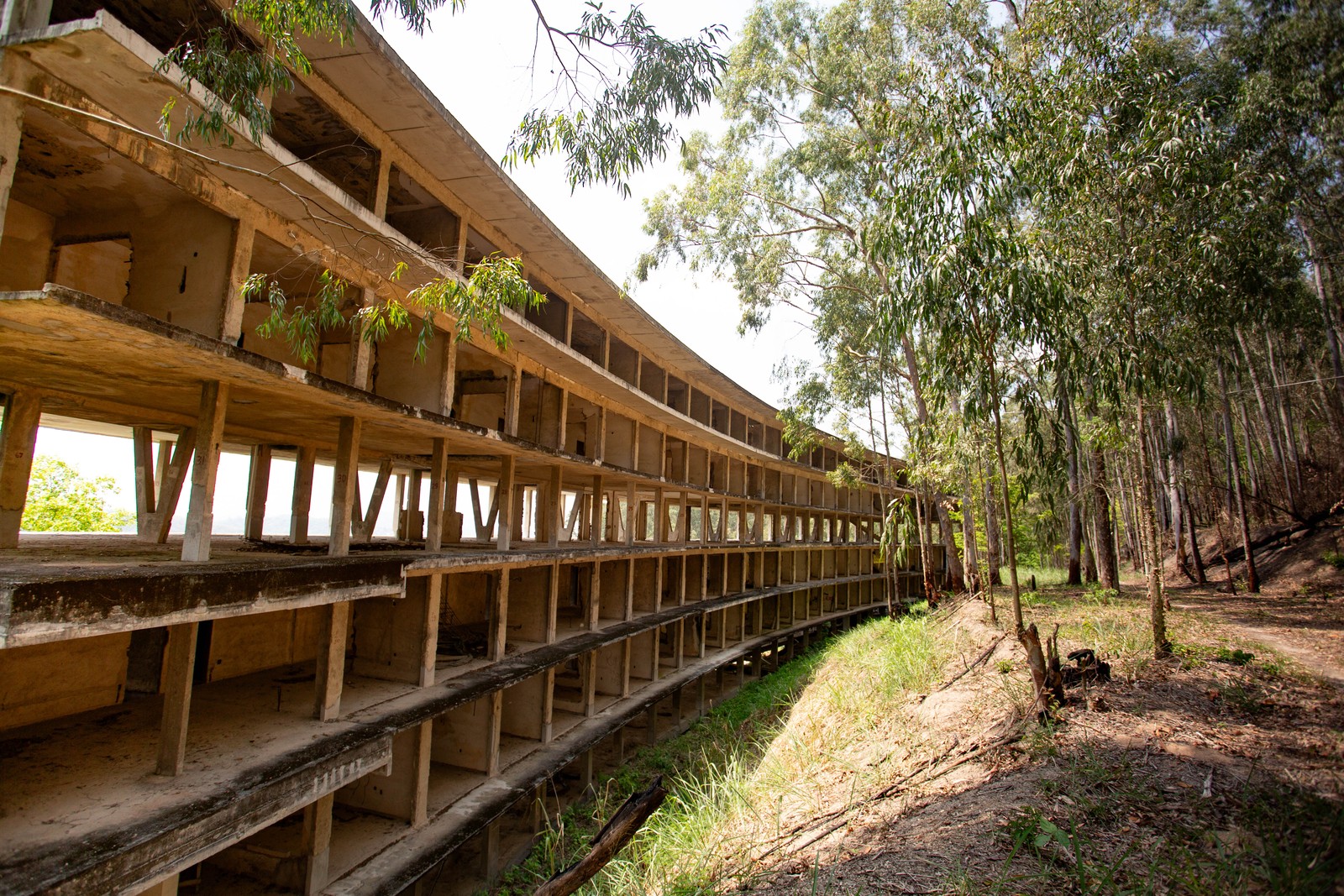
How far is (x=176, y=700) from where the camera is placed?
550cm

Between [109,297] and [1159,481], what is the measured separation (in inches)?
1047

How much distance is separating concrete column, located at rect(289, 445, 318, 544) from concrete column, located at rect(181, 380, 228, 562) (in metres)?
4.07

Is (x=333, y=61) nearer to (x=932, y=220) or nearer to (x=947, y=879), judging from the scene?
(x=932, y=220)

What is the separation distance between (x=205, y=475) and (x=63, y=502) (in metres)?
27.4

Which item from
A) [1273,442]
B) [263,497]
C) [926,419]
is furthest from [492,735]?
[1273,442]

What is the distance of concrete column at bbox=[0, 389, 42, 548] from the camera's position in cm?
679

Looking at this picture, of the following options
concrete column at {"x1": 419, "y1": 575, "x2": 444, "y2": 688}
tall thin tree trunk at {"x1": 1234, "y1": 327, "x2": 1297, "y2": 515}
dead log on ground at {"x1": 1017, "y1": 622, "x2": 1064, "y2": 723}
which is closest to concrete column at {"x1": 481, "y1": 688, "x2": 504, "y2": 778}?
concrete column at {"x1": 419, "y1": 575, "x2": 444, "y2": 688}

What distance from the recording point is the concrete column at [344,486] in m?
7.53

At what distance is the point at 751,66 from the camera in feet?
56.3

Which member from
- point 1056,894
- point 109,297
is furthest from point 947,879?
point 109,297

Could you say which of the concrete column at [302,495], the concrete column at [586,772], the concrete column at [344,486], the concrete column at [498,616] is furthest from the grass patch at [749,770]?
the concrete column at [302,495]

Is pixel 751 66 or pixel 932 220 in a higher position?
pixel 751 66

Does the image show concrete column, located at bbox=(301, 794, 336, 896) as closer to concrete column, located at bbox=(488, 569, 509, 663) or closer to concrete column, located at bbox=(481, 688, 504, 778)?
concrete column, located at bbox=(481, 688, 504, 778)

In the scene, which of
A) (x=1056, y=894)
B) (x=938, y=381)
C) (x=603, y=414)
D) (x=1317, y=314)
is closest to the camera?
(x=1056, y=894)
